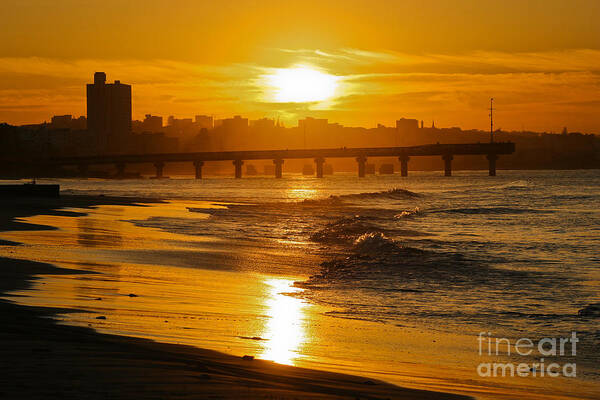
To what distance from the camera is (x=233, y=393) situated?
21.7 feet

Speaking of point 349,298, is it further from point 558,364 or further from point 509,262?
point 509,262

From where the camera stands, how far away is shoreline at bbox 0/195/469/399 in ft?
20.9

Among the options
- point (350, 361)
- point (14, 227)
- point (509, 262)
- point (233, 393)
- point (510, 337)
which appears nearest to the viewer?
point (233, 393)

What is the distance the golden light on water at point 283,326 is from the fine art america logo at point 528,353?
2.28 m

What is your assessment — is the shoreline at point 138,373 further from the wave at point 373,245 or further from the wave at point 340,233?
the wave at point 340,233

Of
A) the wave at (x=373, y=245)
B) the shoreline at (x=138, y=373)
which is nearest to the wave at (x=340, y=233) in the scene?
the wave at (x=373, y=245)

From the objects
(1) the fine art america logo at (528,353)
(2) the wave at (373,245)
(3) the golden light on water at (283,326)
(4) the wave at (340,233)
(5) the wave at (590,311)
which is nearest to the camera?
(1) the fine art america logo at (528,353)

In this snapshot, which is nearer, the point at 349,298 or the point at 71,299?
the point at 71,299

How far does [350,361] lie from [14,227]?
73.1 ft

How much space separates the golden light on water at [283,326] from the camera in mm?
9094

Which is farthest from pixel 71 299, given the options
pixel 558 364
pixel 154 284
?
pixel 558 364

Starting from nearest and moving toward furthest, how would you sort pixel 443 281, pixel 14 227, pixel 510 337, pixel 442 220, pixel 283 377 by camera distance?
pixel 283 377 → pixel 510 337 → pixel 443 281 → pixel 14 227 → pixel 442 220

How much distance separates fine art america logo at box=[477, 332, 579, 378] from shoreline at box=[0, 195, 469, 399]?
171 centimetres

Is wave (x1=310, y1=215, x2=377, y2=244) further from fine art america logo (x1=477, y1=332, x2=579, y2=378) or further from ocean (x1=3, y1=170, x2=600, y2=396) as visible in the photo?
fine art america logo (x1=477, y1=332, x2=579, y2=378)
